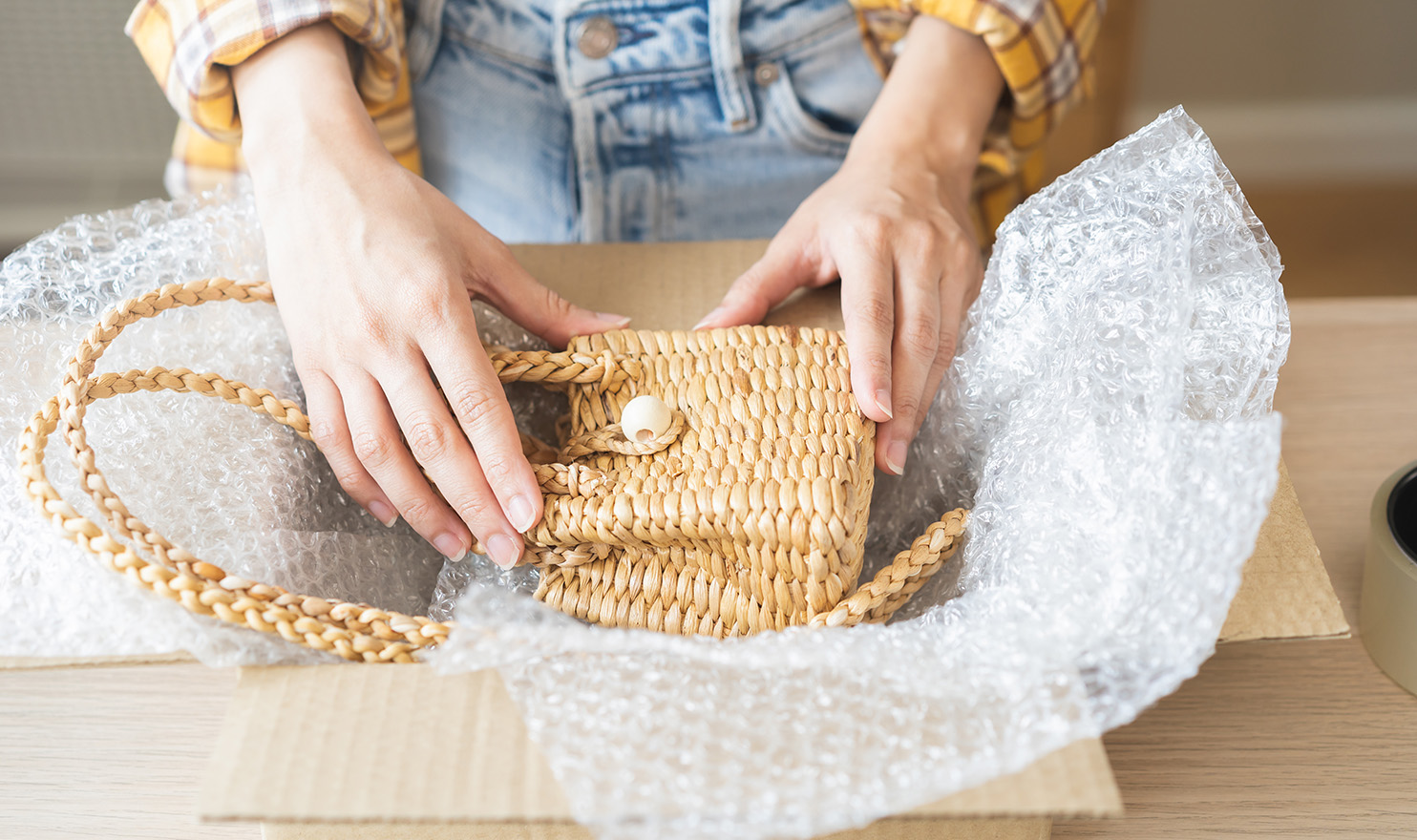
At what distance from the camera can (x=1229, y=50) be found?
162 centimetres

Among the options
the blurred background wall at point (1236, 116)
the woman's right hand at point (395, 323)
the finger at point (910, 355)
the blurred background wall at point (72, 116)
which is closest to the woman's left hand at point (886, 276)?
the finger at point (910, 355)

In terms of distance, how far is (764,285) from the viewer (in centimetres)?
52

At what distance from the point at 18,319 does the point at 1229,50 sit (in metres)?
1.77

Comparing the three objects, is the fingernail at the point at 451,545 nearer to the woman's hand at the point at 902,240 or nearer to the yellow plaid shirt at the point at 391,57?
the woman's hand at the point at 902,240

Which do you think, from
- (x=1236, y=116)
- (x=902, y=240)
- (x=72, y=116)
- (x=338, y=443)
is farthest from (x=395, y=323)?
(x=1236, y=116)

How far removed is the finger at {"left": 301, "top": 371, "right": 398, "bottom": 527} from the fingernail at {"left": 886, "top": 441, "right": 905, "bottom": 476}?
0.79ft

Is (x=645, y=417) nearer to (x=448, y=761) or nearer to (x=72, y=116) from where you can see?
(x=448, y=761)

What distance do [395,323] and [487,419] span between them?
0.07 metres

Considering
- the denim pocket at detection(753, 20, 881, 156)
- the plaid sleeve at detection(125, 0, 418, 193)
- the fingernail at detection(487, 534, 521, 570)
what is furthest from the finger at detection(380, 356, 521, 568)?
the denim pocket at detection(753, 20, 881, 156)

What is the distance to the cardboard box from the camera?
29 cm

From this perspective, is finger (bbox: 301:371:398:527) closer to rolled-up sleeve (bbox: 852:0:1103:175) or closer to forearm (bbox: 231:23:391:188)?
forearm (bbox: 231:23:391:188)

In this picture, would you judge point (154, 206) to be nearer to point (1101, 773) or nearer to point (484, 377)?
point (484, 377)

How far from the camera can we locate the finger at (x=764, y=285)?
1.67 ft

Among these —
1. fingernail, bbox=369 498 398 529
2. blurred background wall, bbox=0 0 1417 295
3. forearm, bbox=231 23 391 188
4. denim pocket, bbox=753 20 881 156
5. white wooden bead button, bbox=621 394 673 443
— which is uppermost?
forearm, bbox=231 23 391 188
